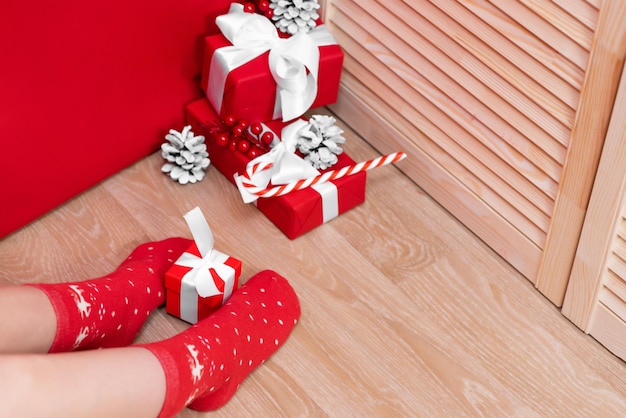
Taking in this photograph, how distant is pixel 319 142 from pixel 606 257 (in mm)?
468

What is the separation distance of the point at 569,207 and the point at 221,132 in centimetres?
57

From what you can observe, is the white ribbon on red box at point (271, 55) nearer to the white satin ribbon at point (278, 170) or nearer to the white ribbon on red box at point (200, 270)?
the white satin ribbon at point (278, 170)

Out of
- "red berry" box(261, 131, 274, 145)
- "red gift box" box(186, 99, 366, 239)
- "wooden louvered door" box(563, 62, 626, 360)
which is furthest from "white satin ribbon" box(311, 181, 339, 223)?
"wooden louvered door" box(563, 62, 626, 360)

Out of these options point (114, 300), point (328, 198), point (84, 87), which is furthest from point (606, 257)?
point (84, 87)

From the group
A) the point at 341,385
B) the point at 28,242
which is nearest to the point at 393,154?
the point at 341,385

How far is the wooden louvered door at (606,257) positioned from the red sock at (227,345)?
413 millimetres

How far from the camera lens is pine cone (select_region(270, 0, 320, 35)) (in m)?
1.38

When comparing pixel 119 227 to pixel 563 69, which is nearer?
pixel 563 69

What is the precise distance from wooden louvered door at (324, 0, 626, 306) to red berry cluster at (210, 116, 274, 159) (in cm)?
21

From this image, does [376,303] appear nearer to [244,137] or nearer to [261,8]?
[244,137]

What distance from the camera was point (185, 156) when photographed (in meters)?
1.39

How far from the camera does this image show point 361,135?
1.53 metres

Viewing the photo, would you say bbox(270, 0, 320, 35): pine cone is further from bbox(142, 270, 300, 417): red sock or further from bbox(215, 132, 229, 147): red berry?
bbox(142, 270, 300, 417): red sock

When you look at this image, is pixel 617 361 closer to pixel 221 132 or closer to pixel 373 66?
pixel 373 66
